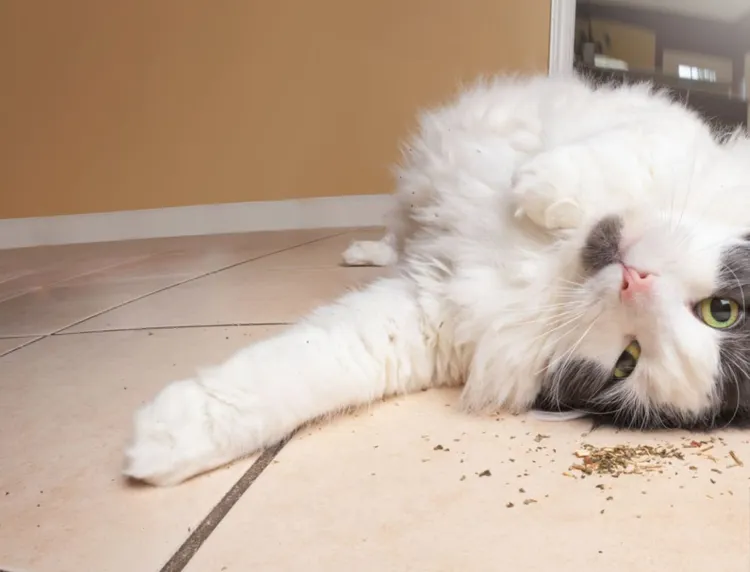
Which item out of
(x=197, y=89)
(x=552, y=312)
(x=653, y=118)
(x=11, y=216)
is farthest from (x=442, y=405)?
(x=11, y=216)

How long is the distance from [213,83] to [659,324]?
9.28 feet

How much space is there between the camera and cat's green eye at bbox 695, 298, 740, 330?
88 cm

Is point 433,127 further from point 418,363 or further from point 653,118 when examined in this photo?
point 418,363

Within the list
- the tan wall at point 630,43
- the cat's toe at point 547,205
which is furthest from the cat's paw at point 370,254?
the tan wall at point 630,43

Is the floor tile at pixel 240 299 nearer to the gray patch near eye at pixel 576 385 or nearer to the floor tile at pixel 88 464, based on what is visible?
the floor tile at pixel 88 464

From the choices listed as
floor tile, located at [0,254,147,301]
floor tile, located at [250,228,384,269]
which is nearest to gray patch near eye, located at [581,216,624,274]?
floor tile, located at [250,228,384,269]

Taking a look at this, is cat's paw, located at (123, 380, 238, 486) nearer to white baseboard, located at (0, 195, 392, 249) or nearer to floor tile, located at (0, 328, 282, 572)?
floor tile, located at (0, 328, 282, 572)

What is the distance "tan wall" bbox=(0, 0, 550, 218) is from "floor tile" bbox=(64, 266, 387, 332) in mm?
1456

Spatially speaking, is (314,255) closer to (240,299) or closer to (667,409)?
(240,299)

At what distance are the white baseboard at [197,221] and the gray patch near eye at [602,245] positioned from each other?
2390 millimetres

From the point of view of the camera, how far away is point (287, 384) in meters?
0.89

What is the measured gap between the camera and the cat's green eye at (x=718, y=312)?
0.88 m

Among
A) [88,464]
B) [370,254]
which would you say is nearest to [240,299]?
[370,254]

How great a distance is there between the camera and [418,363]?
41.0 inches
